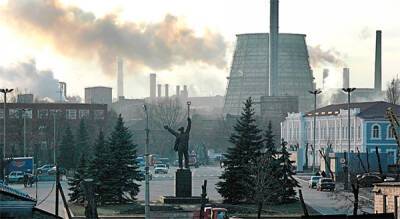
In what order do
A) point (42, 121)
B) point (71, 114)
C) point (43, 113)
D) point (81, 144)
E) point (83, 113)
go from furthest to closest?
point (83, 113), point (71, 114), point (43, 113), point (42, 121), point (81, 144)

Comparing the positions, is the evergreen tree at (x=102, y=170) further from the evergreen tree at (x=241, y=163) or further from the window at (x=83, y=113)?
the window at (x=83, y=113)

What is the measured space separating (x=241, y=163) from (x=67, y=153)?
141ft

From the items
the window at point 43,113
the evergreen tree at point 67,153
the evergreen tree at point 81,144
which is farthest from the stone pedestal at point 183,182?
the window at point 43,113

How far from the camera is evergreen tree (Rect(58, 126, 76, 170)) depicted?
100250mm

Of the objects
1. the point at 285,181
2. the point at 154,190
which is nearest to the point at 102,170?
the point at 285,181

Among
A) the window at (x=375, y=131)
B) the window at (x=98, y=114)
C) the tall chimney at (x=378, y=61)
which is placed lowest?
the window at (x=375, y=131)

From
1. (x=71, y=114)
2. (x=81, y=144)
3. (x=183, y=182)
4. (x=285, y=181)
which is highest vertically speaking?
(x=71, y=114)

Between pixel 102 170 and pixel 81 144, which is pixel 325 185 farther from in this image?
pixel 81 144

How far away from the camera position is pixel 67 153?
10038 centimetres

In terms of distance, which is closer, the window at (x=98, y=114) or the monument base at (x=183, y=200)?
the monument base at (x=183, y=200)

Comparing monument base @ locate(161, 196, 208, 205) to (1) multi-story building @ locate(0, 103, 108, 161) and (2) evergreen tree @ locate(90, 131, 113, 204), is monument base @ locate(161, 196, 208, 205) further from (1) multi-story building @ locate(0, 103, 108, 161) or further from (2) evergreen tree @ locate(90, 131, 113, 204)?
(1) multi-story building @ locate(0, 103, 108, 161)

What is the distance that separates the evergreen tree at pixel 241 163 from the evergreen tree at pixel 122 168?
5785 mm

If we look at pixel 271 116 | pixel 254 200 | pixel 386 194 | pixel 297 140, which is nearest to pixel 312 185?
pixel 254 200

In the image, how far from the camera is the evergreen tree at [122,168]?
202 ft
